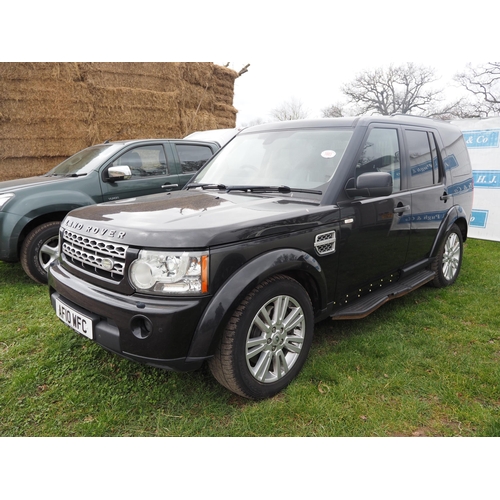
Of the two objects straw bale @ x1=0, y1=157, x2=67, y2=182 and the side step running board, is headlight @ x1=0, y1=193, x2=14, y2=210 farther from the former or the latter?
straw bale @ x1=0, y1=157, x2=67, y2=182

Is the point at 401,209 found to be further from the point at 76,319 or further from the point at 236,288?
the point at 76,319

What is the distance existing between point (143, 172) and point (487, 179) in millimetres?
6648

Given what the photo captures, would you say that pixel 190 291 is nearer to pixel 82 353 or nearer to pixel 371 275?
pixel 82 353

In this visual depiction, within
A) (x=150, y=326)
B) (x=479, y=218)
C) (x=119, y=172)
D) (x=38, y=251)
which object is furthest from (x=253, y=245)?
Result: (x=479, y=218)

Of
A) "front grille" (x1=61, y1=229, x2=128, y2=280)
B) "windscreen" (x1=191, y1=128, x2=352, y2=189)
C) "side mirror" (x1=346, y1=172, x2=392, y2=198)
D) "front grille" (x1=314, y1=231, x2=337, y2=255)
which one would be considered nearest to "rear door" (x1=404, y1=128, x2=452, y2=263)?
"side mirror" (x1=346, y1=172, x2=392, y2=198)

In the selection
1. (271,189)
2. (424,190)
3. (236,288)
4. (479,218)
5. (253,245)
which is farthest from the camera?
(479,218)

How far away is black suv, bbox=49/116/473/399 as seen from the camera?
2174 millimetres

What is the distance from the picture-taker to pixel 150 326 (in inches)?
83.7

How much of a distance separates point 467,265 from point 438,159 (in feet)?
7.44

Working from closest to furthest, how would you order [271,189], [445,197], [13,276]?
1. [271,189]
2. [445,197]
3. [13,276]

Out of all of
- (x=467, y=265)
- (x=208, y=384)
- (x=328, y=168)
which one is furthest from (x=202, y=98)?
(x=208, y=384)

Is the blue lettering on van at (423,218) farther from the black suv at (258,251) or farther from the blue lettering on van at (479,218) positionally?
the blue lettering on van at (479,218)

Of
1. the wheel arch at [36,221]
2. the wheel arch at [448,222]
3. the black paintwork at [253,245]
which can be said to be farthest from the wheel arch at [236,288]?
the wheel arch at [36,221]

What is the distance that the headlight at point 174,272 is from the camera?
214 centimetres
